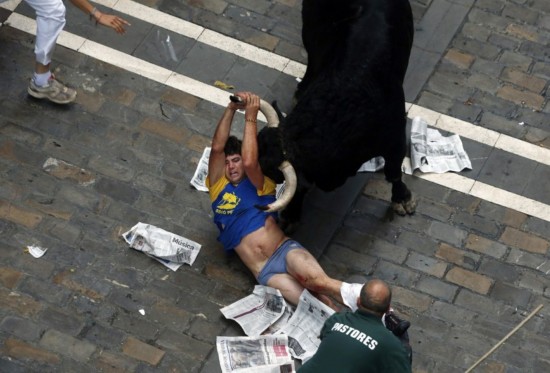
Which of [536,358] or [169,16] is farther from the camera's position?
[169,16]

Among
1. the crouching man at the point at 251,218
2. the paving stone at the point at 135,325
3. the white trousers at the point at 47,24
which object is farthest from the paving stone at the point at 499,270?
the white trousers at the point at 47,24

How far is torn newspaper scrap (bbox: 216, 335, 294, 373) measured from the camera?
8.30 metres

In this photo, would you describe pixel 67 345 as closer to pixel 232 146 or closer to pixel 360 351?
pixel 232 146

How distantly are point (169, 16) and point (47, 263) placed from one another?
285cm

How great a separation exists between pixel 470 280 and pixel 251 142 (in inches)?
77.3

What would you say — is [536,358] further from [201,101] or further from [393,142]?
[201,101]

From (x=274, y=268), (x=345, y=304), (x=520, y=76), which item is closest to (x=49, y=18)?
(x=274, y=268)

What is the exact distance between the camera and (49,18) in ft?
31.3

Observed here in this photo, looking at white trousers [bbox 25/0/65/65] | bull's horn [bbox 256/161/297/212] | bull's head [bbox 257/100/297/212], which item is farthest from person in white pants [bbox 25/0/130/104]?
bull's horn [bbox 256/161/297/212]

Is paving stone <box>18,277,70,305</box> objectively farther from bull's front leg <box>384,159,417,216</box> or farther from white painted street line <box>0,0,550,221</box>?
bull's front leg <box>384,159,417,216</box>

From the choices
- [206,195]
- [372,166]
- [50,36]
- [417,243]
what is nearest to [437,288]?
[417,243]

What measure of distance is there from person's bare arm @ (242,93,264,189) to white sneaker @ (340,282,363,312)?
1015mm

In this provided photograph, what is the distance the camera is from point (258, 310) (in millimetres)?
8648

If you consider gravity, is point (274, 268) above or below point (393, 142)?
below
